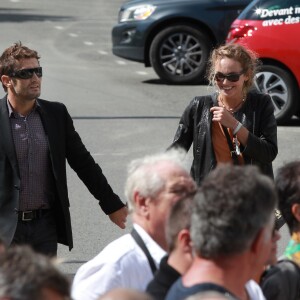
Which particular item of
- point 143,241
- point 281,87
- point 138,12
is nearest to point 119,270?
point 143,241

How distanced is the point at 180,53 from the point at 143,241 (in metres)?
12.8

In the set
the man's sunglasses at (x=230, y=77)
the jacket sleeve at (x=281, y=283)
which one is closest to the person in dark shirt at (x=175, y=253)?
the jacket sleeve at (x=281, y=283)

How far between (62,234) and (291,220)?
2402 millimetres

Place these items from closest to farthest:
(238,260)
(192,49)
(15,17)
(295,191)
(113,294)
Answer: (113,294)
(238,260)
(295,191)
(192,49)
(15,17)

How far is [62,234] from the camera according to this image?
679 cm

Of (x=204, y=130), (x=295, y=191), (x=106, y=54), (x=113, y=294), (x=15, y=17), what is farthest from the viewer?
(x=15, y=17)

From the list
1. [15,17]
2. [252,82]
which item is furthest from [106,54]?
[252,82]

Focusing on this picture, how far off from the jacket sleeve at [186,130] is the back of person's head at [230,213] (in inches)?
119

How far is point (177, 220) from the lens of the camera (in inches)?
164

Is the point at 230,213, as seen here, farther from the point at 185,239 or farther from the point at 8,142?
the point at 8,142

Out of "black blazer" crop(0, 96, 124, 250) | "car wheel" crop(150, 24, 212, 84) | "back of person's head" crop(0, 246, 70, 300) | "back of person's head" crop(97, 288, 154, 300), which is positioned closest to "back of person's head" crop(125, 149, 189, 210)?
"back of person's head" crop(0, 246, 70, 300)

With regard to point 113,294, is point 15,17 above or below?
below

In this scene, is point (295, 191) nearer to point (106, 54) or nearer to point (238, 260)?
point (238, 260)

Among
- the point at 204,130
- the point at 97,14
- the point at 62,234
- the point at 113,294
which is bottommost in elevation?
the point at 97,14
